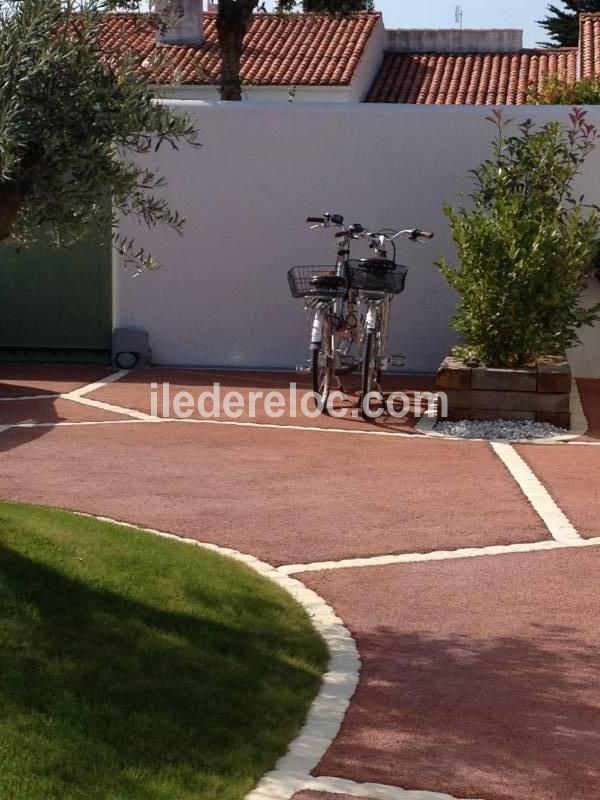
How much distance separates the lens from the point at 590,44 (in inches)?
1529

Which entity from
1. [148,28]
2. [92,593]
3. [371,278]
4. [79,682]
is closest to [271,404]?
[371,278]

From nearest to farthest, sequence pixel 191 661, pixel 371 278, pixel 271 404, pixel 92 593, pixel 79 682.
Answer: pixel 79 682 → pixel 191 661 → pixel 92 593 → pixel 371 278 → pixel 271 404

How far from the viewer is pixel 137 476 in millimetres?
8328

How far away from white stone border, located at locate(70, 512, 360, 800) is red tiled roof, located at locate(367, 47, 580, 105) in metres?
29.9

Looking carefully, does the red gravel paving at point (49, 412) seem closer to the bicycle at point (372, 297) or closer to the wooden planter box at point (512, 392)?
the bicycle at point (372, 297)

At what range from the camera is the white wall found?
500 inches

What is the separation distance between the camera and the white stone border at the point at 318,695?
405 centimetres

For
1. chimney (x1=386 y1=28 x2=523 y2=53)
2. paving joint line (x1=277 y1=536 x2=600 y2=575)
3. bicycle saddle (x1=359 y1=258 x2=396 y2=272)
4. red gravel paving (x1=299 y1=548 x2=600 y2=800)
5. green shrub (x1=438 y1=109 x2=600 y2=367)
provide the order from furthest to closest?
1. chimney (x1=386 y1=28 x2=523 y2=53)
2. bicycle saddle (x1=359 y1=258 x2=396 y2=272)
3. green shrub (x1=438 y1=109 x2=600 y2=367)
4. paving joint line (x1=277 y1=536 x2=600 y2=575)
5. red gravel paving (x1=299 y1=548 x2=600 y2=800)

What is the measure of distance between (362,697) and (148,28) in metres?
3.35

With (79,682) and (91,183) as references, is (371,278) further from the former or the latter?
(79,682)

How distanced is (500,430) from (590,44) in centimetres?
3150

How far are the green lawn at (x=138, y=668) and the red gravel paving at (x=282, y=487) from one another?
0.86 metres

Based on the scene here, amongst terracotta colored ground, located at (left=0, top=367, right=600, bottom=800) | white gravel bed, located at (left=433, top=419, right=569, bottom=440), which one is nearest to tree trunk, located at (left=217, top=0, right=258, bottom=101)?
terracotta colored ground, located at (left=0, top=367, right=600, bottom=800)

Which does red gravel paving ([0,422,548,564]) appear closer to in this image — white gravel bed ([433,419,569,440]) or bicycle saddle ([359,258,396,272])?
white gravel bed ([433,419,569,440])
